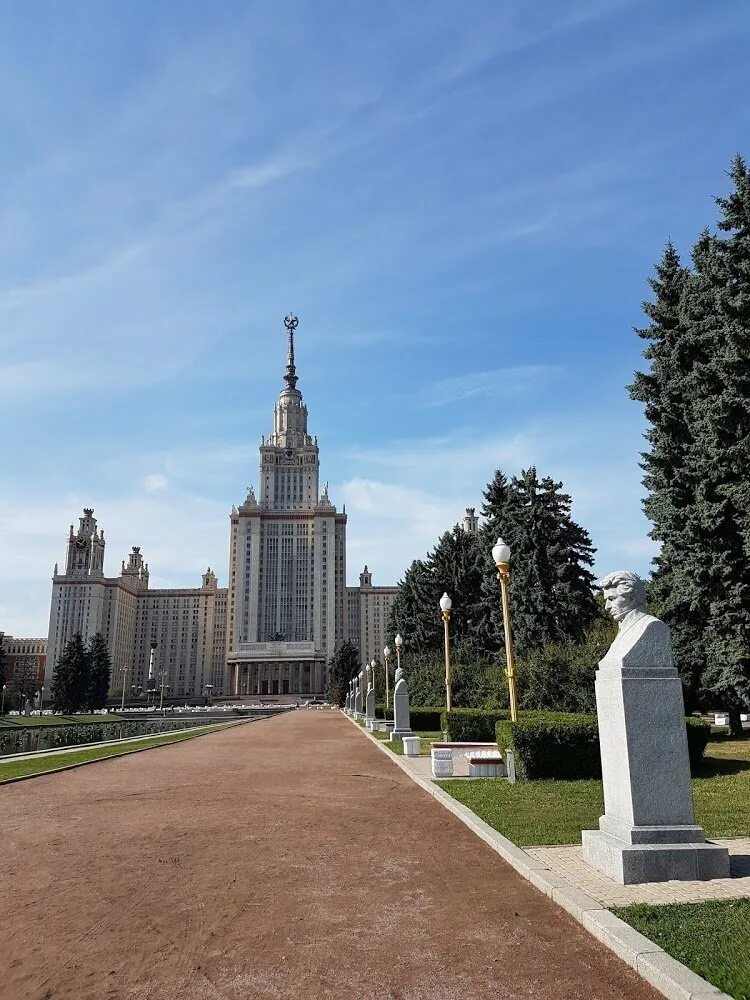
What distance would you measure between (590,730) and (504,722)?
1.88m

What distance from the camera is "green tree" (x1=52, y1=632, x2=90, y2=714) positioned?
9644cm

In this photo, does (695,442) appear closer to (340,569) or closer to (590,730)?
(590,730)

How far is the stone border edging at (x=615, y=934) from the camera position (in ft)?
14.0

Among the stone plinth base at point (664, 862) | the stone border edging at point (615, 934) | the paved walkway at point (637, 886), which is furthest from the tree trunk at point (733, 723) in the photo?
the stone plinth base at point (664, 862)

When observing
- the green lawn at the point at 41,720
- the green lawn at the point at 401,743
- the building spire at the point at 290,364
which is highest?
the building spire at the point at 290,364

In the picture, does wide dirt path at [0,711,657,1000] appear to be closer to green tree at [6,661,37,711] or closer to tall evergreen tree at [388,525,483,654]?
tall evergreen tree at [388,525,483,654]

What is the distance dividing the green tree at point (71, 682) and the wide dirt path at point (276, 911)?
9487 cm

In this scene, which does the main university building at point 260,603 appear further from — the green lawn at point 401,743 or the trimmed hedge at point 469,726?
the trimmed hedge at point 469,726

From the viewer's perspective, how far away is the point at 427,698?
1726 inches

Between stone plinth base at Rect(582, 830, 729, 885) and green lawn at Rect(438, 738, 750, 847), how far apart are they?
183 cm

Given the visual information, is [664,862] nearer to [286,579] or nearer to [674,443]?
[674,443]

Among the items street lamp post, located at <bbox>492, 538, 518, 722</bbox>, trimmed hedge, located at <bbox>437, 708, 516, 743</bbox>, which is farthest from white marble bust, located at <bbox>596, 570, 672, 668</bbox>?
trimmed hedge, located at <bbox>437, 708, 516, 743</bbox>

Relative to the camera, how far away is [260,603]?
153m

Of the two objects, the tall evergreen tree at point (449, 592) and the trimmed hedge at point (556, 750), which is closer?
the trimmed hedge at point (556, 750)
